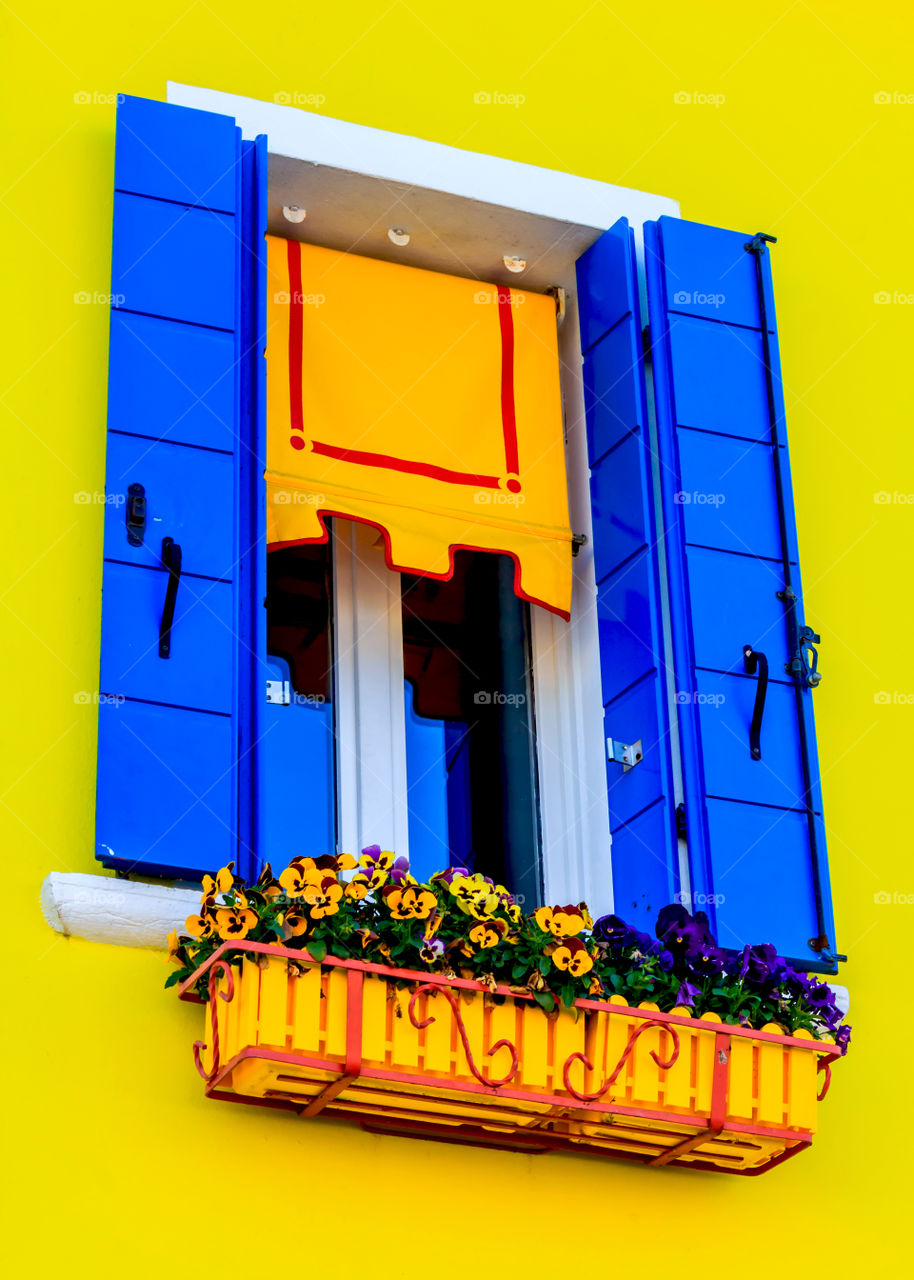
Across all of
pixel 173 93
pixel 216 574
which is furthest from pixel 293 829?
pixel 173 93

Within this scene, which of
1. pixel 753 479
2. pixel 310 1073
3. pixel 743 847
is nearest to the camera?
pixel 310 1073

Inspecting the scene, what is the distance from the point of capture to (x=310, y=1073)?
3867 mm

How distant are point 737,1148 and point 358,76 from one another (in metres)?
2.88

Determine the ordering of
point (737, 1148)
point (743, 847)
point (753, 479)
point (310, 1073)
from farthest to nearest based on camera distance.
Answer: point (753, 479) → point (743, 847) → point (737, 1148) → point (310, 1073)

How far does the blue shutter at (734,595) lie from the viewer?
4777 millimetres

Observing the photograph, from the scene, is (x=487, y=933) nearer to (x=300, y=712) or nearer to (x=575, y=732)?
(x=300, y=712)

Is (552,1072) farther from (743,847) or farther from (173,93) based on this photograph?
(173,93)

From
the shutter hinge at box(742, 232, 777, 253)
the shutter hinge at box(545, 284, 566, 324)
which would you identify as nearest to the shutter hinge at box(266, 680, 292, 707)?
the shutter hinge at box(545, 284, 566, 324)

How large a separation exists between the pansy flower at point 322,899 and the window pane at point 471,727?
3.68 ft

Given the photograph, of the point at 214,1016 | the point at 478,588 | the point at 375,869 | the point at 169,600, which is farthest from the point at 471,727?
the point at 214,1016

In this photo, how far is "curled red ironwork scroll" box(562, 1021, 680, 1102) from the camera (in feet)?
13.2

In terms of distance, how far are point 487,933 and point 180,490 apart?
122cm

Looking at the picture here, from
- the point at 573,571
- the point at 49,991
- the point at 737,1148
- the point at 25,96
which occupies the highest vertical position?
the point at 25,96

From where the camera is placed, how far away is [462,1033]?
394cm
